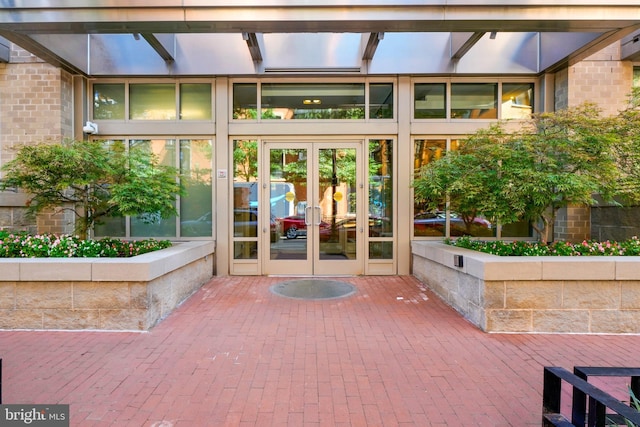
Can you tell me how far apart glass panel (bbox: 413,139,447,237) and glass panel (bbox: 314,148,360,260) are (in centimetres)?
128

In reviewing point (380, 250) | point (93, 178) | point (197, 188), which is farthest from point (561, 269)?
point (93, 178)

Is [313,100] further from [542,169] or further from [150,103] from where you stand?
[542,169]

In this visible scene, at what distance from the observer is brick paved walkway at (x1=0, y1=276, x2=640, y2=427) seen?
267cm

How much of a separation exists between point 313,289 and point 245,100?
13.7 ft

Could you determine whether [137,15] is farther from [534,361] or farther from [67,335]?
[534,361]

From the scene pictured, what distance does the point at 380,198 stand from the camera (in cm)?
738

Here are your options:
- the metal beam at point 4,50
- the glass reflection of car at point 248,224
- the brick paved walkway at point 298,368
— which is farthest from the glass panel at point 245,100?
the metal beam at point 4,50

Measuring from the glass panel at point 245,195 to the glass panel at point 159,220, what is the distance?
1.31 meters

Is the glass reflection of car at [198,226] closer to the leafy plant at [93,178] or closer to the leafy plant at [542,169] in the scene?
the leafy plant at [93,178]

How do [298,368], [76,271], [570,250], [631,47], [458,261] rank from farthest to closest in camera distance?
[631,47], [570,250], [458,261], [76,271], [298,368]

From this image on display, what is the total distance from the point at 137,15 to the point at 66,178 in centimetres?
258

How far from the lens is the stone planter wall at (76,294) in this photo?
4.26 m

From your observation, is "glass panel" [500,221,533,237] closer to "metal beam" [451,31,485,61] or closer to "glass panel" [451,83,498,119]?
"glass panel" [451,83,498,119]

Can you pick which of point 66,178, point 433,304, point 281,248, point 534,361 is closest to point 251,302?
point 281,248
